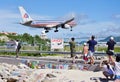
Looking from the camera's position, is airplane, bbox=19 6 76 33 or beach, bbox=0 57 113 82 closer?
beach, bbox=0 57 113 82

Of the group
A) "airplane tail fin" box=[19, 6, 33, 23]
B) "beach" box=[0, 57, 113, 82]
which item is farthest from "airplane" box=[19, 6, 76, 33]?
"beach" box=[0, 57, 113, 82]

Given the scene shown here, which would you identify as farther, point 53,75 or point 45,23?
point 45,23

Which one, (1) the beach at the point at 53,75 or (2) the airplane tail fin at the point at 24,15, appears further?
(2) the airplane tail fin at the point at 24,15

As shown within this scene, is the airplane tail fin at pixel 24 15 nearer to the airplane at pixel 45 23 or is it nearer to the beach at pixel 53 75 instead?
the airplane at pixel 45 23

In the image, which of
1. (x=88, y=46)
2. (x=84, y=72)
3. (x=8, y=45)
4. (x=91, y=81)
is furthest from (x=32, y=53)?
(x=91, y=81)

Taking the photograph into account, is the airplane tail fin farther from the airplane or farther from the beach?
the beach

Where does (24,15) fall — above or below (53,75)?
above

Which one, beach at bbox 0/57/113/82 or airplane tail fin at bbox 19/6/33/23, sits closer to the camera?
beach at bbox 0/57/113/82

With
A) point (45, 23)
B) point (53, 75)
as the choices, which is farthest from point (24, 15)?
point (53, 75)

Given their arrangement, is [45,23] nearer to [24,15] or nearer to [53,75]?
[24,15]

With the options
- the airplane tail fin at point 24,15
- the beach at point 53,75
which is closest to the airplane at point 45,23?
the airplane tail fin at point 24,15

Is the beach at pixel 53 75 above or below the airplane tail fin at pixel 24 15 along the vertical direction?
below

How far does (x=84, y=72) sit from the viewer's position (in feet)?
68.6

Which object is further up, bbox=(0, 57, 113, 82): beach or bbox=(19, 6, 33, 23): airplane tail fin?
bbox=(19, 6, 33, 23): airplane tail fin
